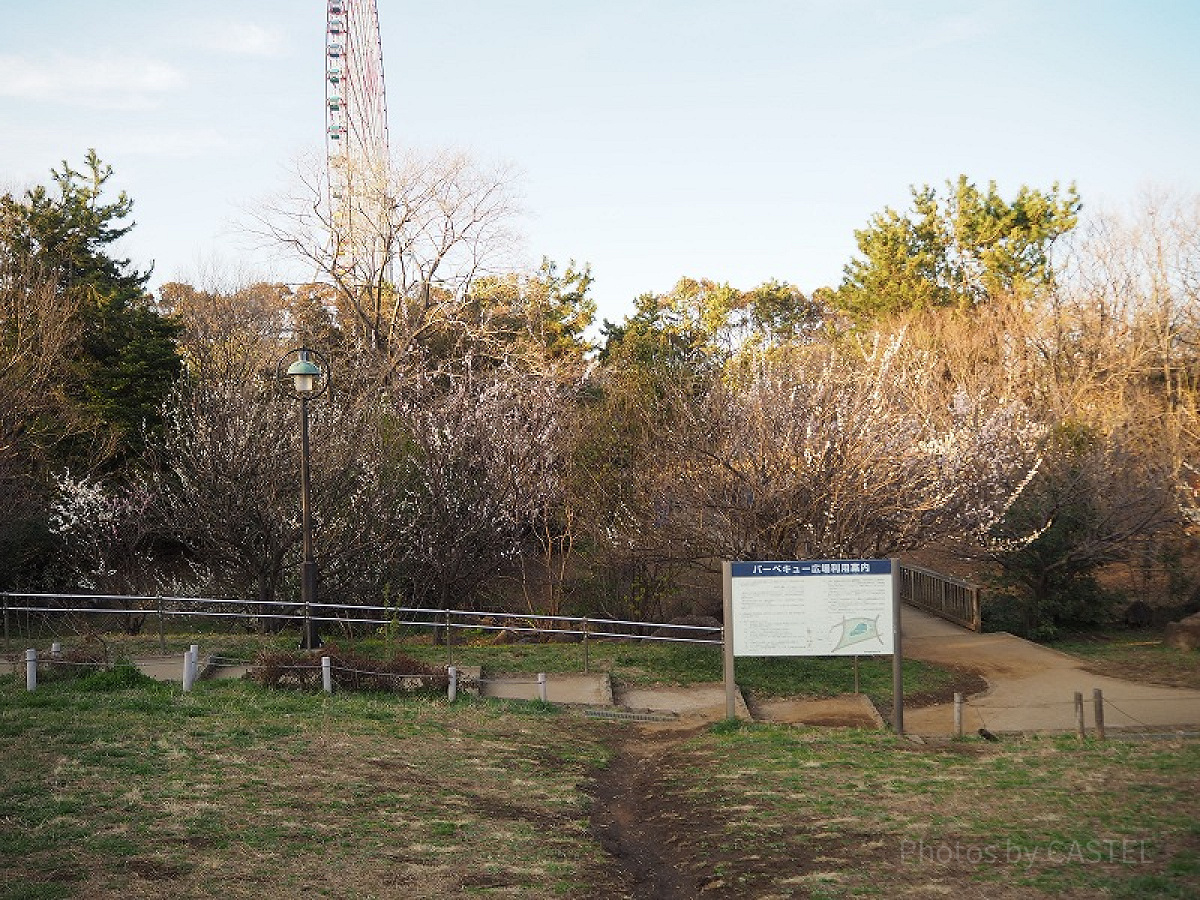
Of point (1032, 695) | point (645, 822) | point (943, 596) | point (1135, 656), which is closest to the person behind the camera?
point (645, 822)

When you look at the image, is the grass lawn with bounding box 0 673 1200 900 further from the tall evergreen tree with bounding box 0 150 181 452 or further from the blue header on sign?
the tall evergreen tree with bounding box 0 150 181 452

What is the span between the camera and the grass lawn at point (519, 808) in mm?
6594

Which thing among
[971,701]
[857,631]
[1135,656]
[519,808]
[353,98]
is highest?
[353,98]

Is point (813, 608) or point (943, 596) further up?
point (813, 608)

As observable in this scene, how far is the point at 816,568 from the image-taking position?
42.6 feet

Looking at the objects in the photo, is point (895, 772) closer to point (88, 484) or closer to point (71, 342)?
point (88, 484)

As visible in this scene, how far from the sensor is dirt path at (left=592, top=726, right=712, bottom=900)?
7.15 metres

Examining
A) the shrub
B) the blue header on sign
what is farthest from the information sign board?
the shrub

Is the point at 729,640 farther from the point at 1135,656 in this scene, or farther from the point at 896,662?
the point at 1135,656

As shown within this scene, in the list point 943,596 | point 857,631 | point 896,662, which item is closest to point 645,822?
point 896,662

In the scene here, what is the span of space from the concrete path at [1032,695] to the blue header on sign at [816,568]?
7.20 feet

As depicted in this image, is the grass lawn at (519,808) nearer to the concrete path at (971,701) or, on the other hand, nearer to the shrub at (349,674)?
the shrub at (349,674)

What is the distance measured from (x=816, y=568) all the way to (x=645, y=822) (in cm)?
511

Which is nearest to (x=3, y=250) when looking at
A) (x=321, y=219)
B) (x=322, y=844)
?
(x=321, y=219)
